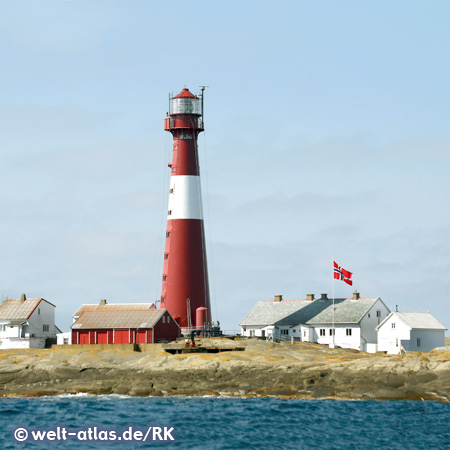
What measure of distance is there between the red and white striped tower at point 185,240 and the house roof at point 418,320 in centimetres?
1840

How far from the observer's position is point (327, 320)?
287 ft

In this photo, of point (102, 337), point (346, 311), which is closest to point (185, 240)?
point (102, 337)

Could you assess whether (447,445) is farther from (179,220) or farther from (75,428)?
(179,220)

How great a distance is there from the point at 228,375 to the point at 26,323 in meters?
29.1

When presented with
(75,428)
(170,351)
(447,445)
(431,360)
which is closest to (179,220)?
(170,351)

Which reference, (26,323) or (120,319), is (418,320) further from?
(26,323)

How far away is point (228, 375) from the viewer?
57.8 meters

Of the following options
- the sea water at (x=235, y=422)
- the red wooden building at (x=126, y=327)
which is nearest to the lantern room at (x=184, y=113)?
the red wooden building at (x=126, y=327)

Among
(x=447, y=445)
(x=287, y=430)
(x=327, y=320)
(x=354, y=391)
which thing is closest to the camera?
(x=447, y=445)

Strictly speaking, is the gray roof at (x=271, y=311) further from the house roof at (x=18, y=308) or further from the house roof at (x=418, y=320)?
the house roof at (x=18, y=308)

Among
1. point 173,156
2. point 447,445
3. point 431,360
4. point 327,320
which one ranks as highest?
point 173,156

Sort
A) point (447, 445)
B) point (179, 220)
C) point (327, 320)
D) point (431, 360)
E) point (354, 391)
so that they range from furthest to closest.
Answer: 1. point (327, 320)
2. point (179, 220)
3. point (431, 360)
4. point (354, 391)
5. point (447, 445)

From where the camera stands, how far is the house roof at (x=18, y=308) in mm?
81000

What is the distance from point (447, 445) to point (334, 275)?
4142 cm
